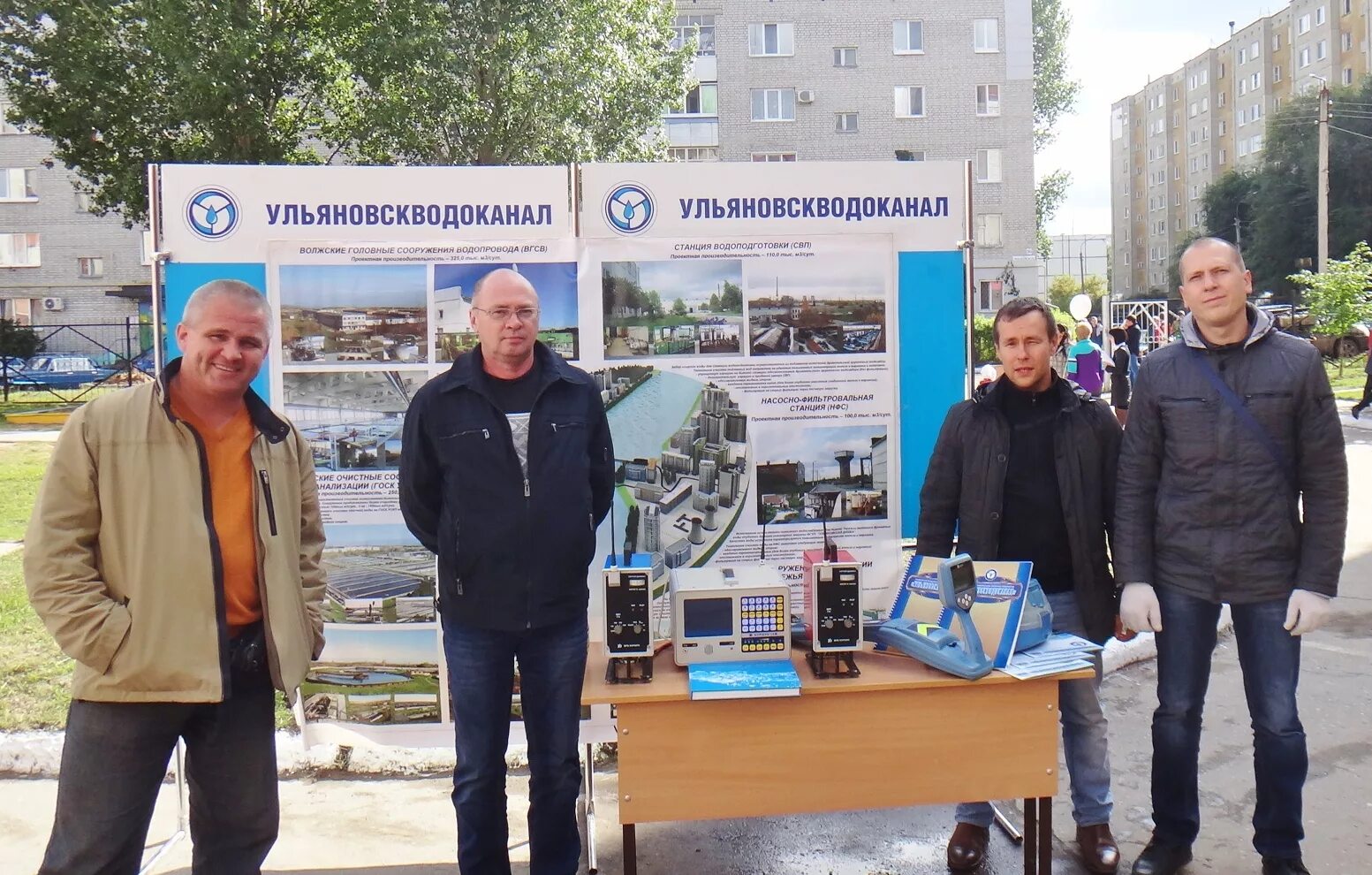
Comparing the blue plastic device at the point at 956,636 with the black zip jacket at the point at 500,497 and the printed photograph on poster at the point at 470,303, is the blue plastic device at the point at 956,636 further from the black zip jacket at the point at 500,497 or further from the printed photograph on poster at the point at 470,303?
the printed photograph on poster at the point at 470,303

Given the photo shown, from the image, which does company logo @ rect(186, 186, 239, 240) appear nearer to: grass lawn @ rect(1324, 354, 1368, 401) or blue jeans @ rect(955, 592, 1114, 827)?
blue jeans @ rect(955, 592, 1114, 827)

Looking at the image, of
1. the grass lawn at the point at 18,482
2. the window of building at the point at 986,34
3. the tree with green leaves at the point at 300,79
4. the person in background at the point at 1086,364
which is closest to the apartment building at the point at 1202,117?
the window of building at the point at 986,34

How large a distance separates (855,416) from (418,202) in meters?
1.67

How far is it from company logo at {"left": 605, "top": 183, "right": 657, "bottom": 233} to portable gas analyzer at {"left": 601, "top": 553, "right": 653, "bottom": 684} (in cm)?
126

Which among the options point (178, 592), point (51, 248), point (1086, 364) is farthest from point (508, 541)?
point (51, 248)

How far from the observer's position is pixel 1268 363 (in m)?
2.85

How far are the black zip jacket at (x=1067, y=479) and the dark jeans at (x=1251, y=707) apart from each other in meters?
0.19

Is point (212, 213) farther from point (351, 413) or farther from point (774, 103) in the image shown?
point (774, 103)

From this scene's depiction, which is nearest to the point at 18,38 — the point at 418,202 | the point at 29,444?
the point at 29,444

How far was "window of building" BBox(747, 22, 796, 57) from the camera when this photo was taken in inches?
1246

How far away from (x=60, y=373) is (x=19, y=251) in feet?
39.4

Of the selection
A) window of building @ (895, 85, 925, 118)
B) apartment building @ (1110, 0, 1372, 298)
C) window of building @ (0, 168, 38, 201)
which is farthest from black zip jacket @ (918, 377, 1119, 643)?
apartment building @ (1110, 0, 1372, 298)

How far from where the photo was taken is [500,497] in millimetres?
2752

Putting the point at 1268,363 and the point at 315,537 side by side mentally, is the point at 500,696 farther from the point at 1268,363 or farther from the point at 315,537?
the point at 1268,363
